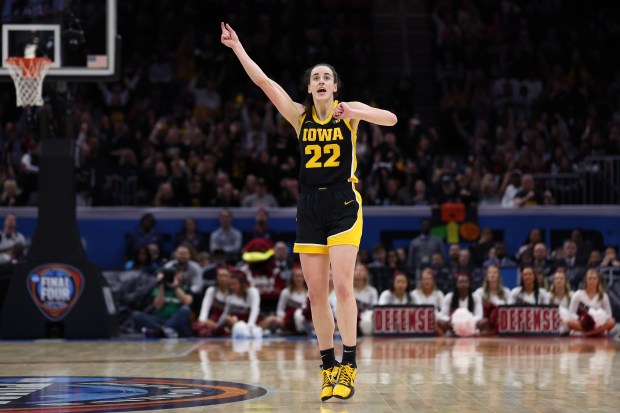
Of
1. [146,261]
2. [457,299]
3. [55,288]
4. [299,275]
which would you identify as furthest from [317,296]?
[146,261]

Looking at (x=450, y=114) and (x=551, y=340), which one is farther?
(x=450, y=114)

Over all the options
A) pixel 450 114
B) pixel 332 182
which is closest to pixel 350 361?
pixel 332 182

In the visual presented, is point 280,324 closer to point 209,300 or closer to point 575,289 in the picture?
point 209,300

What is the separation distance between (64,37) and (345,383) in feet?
28.5

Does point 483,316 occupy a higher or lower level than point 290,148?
lower

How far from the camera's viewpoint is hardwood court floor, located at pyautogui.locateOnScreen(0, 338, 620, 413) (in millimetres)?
8164

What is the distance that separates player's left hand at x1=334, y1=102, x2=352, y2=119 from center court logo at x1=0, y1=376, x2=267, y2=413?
7.17 feet

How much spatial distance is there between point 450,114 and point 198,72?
217 inches

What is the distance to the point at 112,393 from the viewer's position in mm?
8867

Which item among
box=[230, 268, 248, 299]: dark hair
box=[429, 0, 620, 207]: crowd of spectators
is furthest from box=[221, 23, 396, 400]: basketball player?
box=[429, 0, 620, 207]: crowd of spectators

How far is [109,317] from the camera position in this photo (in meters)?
16.1

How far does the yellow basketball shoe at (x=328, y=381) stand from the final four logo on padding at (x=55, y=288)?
8003 millimetres

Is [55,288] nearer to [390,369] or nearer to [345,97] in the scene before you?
[390,369]

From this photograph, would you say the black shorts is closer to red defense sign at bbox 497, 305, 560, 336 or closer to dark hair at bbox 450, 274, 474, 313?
red defense sign at bbox 497, 305, 560, 336
